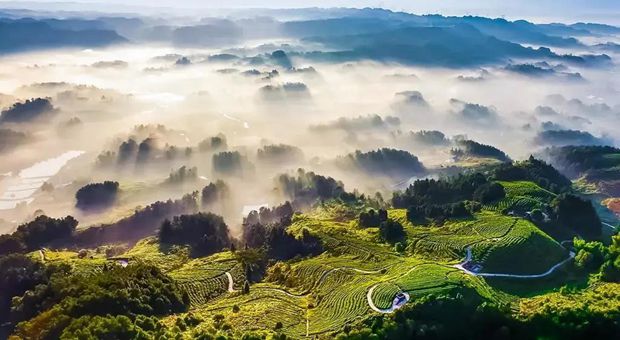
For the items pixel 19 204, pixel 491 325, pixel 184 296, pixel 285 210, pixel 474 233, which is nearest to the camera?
pixel 491 325

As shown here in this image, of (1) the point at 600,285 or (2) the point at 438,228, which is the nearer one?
(1) the point at 600,285

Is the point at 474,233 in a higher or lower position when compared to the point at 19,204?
higher

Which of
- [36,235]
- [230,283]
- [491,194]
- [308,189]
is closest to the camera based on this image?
[230,283]

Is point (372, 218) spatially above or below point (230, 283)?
above

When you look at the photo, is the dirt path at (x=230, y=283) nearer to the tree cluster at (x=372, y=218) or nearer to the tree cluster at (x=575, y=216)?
the tree cluster at (x=372, y=218)

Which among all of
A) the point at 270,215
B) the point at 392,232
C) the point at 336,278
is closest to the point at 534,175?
the point at 392,232

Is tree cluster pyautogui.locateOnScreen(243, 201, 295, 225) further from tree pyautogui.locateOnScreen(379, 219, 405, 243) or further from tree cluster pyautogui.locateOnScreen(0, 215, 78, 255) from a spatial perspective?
tree cluster pyautogui.locateOnScreen(0, 215, 78, 255)

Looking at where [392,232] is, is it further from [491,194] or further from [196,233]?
[196,233]

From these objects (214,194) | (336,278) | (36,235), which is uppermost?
(336,278)

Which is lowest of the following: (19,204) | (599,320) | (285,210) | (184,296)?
(19,204)

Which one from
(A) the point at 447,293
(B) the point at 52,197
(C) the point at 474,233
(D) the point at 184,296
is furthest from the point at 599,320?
(B) the point at 52,197

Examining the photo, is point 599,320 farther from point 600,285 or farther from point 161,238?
point 161,238
